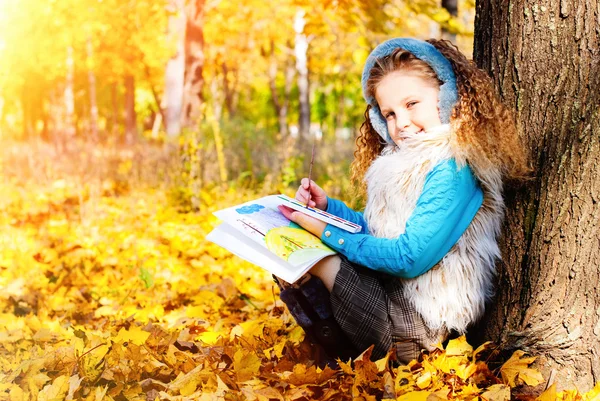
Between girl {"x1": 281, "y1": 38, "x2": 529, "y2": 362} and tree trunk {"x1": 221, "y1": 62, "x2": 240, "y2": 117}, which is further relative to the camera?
tree trunk {"x1": 221, "y1": 62, "x2": 240, "y2": 117}

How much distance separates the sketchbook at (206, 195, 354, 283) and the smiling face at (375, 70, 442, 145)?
0.48 m

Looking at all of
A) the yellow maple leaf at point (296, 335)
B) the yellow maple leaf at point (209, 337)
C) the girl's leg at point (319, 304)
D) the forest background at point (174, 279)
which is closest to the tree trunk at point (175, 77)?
the forest background at point (174, 279)

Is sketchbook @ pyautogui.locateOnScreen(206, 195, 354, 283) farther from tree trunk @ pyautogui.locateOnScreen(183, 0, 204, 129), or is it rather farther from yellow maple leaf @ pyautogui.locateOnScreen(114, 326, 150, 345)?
tree trunk @ pyautogui.locateOnScreen(183, 0, 204, 129)

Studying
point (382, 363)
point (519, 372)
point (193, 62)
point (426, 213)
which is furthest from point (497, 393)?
point (193, 62)

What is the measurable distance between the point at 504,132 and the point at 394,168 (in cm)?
37

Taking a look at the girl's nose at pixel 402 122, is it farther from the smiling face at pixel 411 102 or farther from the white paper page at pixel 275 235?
the white paper page at pixel 275 235

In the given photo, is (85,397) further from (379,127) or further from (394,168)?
(379,127)

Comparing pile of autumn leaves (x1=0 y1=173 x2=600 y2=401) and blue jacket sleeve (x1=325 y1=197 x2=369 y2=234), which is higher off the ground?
blue jacket sleeve (x1=325 y1=197 x2=369 y2=234)

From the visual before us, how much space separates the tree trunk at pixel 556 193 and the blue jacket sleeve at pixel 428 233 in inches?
9.1

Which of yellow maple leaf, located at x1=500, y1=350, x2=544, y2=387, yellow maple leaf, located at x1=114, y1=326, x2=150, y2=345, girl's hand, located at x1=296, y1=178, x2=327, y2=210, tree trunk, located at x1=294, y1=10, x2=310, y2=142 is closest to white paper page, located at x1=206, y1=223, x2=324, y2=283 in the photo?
girl's hand, located at x1=296, y1=178, x2=327, y2=210

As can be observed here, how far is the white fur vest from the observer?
1.99m

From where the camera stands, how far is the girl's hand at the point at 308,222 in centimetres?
204

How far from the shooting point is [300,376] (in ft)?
6.51

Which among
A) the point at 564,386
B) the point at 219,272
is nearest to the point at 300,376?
the point at 564,386
